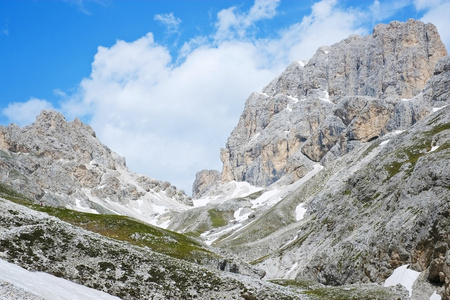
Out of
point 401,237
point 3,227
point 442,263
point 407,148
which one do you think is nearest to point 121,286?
point 3,227

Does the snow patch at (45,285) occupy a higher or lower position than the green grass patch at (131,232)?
lower

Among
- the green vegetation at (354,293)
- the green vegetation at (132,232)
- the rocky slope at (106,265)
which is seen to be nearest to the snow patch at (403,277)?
the green vegetation at (354,293)

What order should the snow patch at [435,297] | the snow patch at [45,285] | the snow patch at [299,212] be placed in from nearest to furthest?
the snow patch at [45,285] < the snow patch at [435,297] < the snow patch at [299,212]

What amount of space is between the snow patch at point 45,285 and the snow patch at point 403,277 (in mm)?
37011

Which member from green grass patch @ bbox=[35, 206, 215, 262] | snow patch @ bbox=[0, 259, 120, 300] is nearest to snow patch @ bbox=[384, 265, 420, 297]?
green grass patch @ bbox=[35, 206, 215, 262]

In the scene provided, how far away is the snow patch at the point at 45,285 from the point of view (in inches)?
1059

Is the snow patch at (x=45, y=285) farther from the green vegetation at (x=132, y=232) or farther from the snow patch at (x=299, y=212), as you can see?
the snow patch at (x=299, y=212)

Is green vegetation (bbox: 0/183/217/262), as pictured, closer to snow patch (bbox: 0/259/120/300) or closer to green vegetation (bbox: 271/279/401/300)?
green vegetation (bbox: 271/279/401/300)

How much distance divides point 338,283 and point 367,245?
8109 millimetres

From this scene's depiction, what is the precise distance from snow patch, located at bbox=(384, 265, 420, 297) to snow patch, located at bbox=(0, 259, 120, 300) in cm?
3701

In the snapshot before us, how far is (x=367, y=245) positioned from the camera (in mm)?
68938

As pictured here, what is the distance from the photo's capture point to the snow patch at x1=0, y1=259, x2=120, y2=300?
2689cm

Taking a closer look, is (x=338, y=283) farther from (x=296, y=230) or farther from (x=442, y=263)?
(x=296, y=230)

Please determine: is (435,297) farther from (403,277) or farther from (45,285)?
(45,285)
